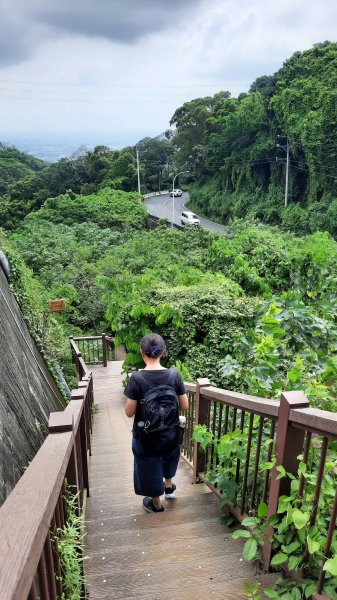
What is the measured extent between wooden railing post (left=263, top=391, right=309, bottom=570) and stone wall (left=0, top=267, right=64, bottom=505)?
4.91 ft

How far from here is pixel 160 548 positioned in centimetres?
260

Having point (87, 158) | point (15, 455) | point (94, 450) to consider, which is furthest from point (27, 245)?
point (87, 158)

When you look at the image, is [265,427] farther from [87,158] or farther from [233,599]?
[87,158]

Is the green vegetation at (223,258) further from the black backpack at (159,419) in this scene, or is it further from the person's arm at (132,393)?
the person's arm at (132,393)

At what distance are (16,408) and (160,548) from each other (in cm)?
158

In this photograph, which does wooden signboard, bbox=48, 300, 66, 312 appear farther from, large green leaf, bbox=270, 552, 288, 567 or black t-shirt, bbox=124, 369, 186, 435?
large green leaf, bbox=270, 552, 288, 567

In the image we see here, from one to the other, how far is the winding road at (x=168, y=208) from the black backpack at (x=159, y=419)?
35.7 metres

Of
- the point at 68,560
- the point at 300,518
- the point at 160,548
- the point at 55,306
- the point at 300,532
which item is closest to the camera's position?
the point at 68,560

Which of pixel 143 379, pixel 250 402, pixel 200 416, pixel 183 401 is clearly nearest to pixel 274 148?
pixel 200 416

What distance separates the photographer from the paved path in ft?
7.23

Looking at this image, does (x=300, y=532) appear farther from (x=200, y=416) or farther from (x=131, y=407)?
(x=200, y=416)

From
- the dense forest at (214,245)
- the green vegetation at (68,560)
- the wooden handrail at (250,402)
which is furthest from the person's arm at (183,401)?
the green vegetation at (68,560)

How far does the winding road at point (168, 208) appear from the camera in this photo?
40594 mm

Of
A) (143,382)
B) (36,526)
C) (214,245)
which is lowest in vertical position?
(214,245)
